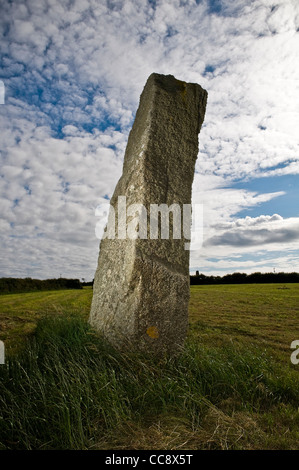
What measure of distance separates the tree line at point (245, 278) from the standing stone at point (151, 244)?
34.2 meters

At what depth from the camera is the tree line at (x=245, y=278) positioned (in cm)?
3841

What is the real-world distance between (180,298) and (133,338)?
930 millimetres

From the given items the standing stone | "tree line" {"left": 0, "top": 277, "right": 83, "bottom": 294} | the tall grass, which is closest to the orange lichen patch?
the standing stone

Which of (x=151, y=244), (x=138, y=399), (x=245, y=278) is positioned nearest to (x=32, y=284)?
(x=245, y=278)

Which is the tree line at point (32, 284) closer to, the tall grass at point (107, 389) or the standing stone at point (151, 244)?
the standing stone at point (151, 244)

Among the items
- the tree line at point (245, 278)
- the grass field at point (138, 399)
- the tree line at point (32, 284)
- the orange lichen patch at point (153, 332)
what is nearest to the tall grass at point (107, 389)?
the grass field at point (138, 399)

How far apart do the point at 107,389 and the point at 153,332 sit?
132cm

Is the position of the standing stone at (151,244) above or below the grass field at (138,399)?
above

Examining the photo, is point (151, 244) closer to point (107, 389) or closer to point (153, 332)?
point (153, 332)

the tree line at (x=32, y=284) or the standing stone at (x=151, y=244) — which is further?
the tree line at (x=32, y=284)

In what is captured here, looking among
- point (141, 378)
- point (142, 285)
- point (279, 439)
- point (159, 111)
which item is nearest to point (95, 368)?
point (141, 378)

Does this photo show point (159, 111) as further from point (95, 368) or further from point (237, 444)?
point (237, 444)

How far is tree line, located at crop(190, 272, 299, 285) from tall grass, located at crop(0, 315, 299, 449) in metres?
34.9

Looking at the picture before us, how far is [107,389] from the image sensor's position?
124 inches
